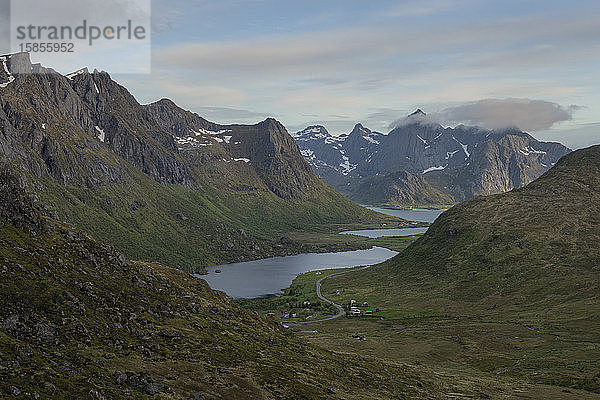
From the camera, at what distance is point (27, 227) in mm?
88188

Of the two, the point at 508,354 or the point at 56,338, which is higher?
the point at 56,338

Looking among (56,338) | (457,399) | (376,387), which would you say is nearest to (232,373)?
(56,338)

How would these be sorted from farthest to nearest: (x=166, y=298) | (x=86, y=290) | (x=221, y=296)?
1. (x=221, y=296)
2. (x=166, y=298)
3. (x=86, y=290)

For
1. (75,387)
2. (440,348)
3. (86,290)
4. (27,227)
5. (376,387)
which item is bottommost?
(440,348)

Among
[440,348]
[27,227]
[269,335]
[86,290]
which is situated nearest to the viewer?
[86,290]

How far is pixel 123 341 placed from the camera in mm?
69500

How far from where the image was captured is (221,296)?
129625 mm

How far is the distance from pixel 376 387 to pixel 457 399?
14871 mm

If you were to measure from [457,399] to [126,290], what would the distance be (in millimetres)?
62489

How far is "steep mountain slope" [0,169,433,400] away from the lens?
5619 cm

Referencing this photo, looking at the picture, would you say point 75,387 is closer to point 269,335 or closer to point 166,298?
point 166,298

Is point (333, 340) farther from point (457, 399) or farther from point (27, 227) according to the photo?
point (27, 227)

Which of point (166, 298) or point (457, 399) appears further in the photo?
point (166, 298)

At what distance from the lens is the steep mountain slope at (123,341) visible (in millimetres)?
56188
